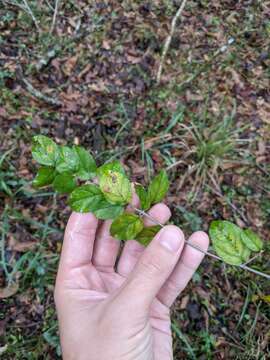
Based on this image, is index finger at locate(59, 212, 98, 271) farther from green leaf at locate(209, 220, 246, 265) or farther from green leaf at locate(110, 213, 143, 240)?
green leaf at locate(209, 220, 246, 265)

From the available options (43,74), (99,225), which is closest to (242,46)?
(43,74)

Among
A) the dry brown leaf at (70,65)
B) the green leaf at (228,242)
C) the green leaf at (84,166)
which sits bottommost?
the dry brown leaf at (70,65)

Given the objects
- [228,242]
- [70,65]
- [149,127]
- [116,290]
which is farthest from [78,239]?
[70,65]

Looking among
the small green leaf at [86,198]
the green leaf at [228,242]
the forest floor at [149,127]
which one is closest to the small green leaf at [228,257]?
the green leaf at [228,242]

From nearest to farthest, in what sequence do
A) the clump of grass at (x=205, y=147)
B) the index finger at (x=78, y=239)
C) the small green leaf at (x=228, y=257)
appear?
the small green leaf at (x=228, y=257), the index finger at (x=78, y=239), the clump of grass at (x=205, y=147)

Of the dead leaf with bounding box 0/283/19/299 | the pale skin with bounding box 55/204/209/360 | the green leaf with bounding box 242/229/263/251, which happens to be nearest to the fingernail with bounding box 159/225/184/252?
the pale skin with bounding box 55/204/209/360

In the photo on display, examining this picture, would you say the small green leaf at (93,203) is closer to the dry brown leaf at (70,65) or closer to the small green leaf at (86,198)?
the small green leaf at (86,198)

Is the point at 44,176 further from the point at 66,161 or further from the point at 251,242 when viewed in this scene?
the point at 251,242
